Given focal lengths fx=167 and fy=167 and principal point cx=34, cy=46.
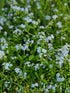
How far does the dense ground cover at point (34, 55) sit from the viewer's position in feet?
8.99

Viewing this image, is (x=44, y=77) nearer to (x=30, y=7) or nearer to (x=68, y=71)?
(x=68, y=71)

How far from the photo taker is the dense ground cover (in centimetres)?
274

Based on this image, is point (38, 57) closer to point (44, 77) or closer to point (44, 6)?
point (44, 77)

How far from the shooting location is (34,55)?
3150mm

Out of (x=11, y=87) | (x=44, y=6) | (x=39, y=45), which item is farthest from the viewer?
(x=44, y=6)

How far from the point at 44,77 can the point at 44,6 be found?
6.22 ft

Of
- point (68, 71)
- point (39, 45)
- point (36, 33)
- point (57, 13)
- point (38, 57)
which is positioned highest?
point (57, 13)

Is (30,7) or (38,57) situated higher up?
(30,7)

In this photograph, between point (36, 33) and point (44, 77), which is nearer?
point (44, 77)

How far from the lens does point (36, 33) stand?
3.29m

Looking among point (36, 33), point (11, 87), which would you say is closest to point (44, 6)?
point (36, 33)

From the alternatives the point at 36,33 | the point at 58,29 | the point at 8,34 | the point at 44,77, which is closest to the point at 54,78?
the point at 44,77

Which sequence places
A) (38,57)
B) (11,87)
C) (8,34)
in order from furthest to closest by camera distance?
1. (8,34)
2. (38,57)
3. (11,87)

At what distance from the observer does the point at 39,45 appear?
10.5ft
